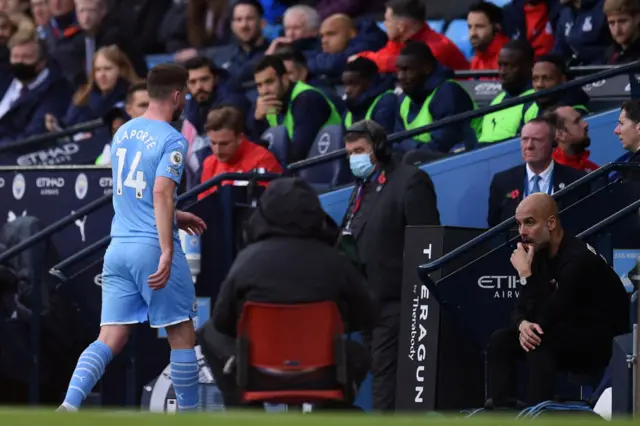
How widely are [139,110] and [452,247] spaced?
3777 mm

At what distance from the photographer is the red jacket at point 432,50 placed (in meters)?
15.1

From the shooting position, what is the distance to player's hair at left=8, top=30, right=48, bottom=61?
17453 mm

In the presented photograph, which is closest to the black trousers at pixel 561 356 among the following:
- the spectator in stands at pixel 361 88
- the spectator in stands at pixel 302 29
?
the spectator in stands at pixel 361 88

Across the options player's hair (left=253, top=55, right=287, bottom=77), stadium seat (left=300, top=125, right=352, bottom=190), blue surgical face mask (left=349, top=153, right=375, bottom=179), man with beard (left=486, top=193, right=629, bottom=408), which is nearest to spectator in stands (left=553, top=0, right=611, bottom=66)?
stadium seat (left=300, top=125, right=352, bottom=190)

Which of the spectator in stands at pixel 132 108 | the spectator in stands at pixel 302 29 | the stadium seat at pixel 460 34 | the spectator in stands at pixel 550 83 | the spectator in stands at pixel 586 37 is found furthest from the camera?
the stadium seat at pixel 460 34

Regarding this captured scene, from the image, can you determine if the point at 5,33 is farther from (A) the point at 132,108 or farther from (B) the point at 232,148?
(B) the point at 232,148

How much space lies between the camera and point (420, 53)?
13.7 m

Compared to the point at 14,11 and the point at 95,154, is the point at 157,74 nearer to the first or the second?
the point at 95,154

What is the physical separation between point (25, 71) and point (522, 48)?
5.81 meters

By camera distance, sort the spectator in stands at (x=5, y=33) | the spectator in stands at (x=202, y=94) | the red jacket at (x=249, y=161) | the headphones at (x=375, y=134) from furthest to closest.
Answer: the spectator in stands at (x=5, y=33) → the spectator in stands at (x=202, y=94) → the red jacket at (x=249, y=161) → the headphones at (x=375, y=134)

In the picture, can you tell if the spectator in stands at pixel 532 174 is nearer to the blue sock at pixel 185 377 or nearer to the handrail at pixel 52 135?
the blue sock at pixel 185 377

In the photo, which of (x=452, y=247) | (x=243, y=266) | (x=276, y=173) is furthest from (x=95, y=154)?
(x=243, y=266)

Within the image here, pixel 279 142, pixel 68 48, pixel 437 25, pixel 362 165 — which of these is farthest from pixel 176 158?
pixel 68 48

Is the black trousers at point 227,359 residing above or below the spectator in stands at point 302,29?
below
